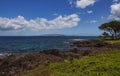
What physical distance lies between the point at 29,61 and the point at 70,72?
42.4 ft

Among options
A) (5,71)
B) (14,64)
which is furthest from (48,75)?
(14,64)

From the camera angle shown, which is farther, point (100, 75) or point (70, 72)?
point (70, 72)

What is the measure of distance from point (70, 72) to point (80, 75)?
1.64 m

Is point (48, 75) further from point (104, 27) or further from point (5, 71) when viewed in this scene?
point (104, 27)

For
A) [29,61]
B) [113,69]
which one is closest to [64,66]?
[113,69]

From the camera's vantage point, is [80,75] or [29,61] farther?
[29,61]

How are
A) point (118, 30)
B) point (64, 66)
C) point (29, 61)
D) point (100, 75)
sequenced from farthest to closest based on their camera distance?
1. point (118, 30)
2. point (29, 61)
3. point (64, 66)
4. point (100, 75)

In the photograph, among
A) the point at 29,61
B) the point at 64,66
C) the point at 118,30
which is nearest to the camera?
the point at 64,66

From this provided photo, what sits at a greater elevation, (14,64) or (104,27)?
(104,27)

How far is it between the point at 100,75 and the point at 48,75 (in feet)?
15.6

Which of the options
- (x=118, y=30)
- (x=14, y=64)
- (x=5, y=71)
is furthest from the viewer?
(x=118, y=30)

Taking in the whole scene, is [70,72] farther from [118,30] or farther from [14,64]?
[118,30]

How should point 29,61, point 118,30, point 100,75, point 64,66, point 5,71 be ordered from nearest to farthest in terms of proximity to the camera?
point 100,75, point 64,66, point 5,71, point 29,61, point 118,30

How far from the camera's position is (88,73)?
1798 centimetres
